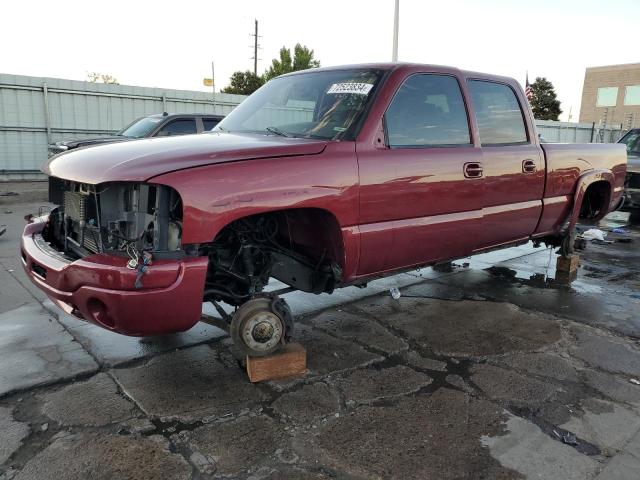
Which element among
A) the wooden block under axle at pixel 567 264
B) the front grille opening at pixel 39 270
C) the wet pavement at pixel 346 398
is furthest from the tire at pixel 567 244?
the front grille opening at pixel 39 270

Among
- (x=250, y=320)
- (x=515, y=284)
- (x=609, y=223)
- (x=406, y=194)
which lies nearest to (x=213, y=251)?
(x=250, y=320)

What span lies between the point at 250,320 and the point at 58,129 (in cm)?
1427

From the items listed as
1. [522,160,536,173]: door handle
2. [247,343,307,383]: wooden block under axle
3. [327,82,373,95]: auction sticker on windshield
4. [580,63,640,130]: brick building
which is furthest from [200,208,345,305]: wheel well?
[580,63,640,130]: brick building

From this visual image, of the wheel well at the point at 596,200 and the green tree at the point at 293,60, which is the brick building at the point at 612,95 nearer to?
the green tree at the point at 293,60

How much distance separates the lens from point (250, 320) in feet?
9.91

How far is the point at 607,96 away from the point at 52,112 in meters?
48.3

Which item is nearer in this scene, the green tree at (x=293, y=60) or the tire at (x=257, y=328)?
the tire at (x=257, y=328)

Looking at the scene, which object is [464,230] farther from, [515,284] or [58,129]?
[58,129]

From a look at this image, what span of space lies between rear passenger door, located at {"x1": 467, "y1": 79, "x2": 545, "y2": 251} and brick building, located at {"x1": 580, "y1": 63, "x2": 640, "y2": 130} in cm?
4545

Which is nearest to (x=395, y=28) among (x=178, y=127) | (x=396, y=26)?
(x=396, y=26)

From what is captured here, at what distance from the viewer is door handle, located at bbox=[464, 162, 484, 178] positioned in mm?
3791

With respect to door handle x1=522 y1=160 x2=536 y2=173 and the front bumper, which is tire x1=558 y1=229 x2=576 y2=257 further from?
the front bumper

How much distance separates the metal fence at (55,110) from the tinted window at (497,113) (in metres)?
9.97

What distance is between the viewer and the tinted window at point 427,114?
347cm
